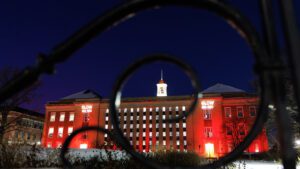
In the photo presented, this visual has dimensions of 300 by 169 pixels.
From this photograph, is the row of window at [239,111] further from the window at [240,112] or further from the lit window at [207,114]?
the lit window at [207,114]

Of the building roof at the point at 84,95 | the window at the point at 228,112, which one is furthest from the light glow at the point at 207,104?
the building roof at the point at 84,95

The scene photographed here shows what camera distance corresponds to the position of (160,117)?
43500mm

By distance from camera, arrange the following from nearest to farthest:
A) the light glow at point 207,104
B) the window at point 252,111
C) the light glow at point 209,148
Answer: the light glow at point 209,148
the window at point 252,111
the light glow at point 207,104

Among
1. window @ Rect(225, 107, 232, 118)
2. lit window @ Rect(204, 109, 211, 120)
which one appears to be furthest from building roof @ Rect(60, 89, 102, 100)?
window @ Rect(225, 107, 232, 118)

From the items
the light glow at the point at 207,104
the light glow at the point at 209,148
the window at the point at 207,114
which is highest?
the light glow at the point at 207,104

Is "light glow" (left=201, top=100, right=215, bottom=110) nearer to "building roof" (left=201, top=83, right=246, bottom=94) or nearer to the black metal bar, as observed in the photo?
"building roof" (left=201, top=83, right=246, bottom=94)

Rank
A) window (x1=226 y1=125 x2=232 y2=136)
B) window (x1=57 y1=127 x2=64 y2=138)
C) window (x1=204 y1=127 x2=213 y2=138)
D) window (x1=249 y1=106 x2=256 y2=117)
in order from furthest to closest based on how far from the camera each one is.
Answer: window (x1=57 y1=127 x2=64 y2=138), window (x1=204 y1=127 x2=213 y2=138), window (x1=249 y1=106 x2=256 y2=117), window (x1=226 y1=125 x2=232 y2=136)

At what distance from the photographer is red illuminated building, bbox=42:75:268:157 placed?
1597 inches

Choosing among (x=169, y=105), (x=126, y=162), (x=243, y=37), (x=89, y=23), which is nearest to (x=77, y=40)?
(x=89, y=23)

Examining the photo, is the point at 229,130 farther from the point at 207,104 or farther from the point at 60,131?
the point at 60,131

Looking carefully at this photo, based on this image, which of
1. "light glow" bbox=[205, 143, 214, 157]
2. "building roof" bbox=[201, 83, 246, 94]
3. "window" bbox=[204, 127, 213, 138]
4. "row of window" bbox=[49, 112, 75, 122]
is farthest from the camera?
"row of window" bbox=[49, 112, 75, 122]

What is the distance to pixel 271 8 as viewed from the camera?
2.83 ft

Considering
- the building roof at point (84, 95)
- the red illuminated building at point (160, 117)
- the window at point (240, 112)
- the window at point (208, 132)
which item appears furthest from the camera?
the building roof at point (84, 95)

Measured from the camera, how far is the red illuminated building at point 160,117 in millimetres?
40562
